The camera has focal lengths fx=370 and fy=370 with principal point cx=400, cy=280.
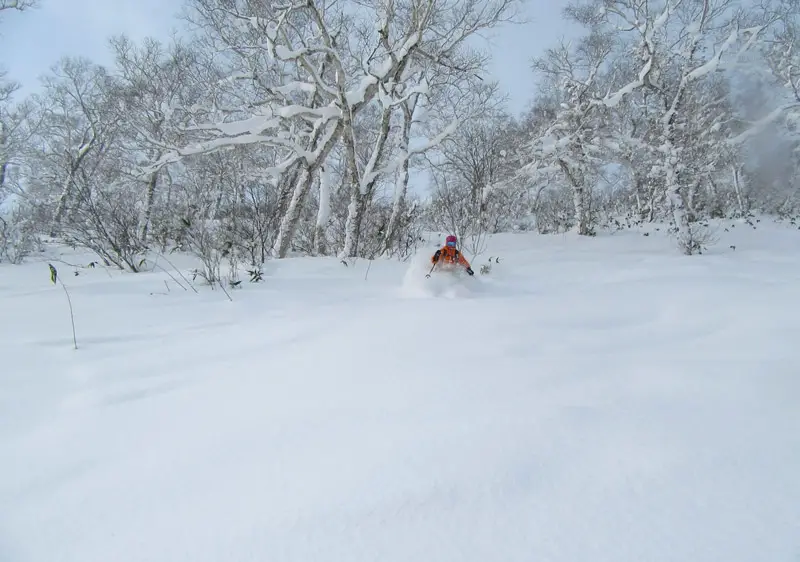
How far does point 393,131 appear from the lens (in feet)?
39.7

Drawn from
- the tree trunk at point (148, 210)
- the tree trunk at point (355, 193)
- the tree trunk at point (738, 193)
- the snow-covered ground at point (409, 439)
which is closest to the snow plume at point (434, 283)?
the snow-covered ground at point (409, 439)

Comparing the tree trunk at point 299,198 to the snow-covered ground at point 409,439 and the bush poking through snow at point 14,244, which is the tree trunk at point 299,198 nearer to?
the snow-covered ground at point 409,439

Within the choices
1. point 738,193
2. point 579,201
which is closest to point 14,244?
point 579,201

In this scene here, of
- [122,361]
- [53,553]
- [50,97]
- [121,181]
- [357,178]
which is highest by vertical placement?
[50,97]

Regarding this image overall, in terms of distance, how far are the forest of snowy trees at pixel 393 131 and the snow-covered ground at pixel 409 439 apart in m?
1.89

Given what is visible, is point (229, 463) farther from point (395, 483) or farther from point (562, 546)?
point (562, 546)

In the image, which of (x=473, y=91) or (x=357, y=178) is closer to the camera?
(x=357, y=178)

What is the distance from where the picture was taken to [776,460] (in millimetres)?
885

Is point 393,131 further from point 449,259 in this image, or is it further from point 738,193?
point 738,193

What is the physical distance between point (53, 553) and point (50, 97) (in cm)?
2492

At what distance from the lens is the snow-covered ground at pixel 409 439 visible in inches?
29.1

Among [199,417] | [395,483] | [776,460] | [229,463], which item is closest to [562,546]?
[395,483]

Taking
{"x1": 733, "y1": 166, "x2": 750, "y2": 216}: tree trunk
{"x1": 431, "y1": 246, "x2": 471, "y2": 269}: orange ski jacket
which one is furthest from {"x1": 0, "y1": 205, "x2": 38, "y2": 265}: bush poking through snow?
{"x1": 733, "y1": 166, "x2": 750, "y2": 216}: tree trunk

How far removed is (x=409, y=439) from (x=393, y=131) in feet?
40.2
